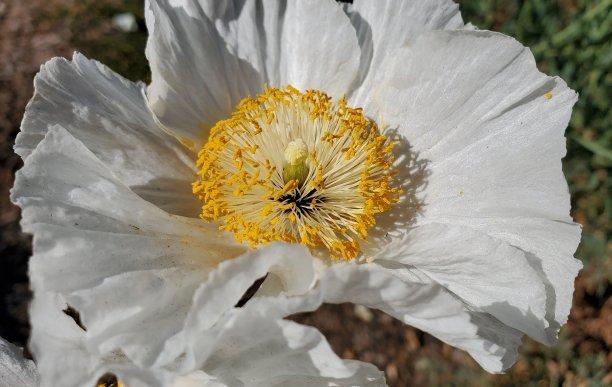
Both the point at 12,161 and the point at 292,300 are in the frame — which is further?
the point at 12,161

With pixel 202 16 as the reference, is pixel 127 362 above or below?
below

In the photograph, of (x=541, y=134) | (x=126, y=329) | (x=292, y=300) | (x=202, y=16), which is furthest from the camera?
(x=202, y=16)

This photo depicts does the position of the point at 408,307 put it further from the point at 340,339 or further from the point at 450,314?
the point at 340,339

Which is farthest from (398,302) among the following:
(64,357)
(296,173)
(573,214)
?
(573,214)

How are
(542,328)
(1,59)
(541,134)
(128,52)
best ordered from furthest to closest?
1. (1,59)
2. (128,52)
3. (541,134)
4. (542,328)

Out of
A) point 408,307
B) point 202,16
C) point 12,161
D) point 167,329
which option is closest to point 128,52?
point 12,161

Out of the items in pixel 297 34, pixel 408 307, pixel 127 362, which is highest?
pixel 297 34
